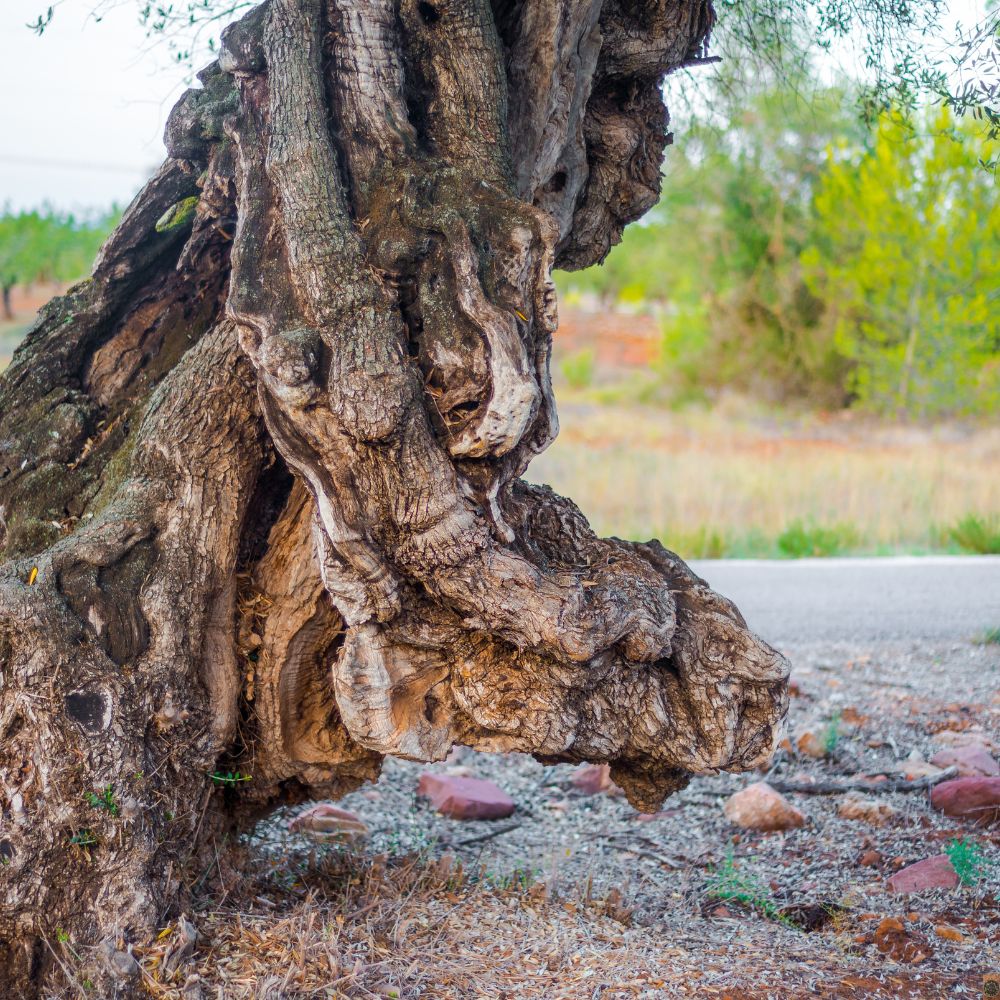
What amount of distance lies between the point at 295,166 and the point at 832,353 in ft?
61.1

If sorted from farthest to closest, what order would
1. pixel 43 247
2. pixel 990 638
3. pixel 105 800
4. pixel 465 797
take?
pixel 43 247
pixel 990 638
pixel 465 797
pixel 105 800

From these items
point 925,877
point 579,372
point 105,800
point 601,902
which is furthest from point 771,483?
point 579,372

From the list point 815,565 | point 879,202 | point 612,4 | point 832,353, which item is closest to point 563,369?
point 832,353

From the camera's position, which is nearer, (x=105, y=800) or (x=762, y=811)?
(x=105, y=800)

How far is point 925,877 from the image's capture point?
3402mm

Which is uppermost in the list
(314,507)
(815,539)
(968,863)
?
(314,507)

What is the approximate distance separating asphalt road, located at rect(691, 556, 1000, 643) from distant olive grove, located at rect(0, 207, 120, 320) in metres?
21.3

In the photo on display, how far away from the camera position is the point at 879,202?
51.8 feet

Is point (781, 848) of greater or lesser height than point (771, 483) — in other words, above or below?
below

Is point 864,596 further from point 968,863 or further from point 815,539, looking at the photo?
point 968,863

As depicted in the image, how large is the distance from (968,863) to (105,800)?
105 inches

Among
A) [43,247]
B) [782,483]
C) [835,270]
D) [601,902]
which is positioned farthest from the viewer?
[43,247]

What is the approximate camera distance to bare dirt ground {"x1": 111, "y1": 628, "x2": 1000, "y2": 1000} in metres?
2.57

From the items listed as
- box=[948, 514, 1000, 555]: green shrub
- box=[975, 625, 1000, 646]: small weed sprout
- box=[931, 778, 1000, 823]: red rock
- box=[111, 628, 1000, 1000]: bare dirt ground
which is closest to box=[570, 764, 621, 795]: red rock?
box=[111, 628, 1000, 1000]: bare dirt ground
